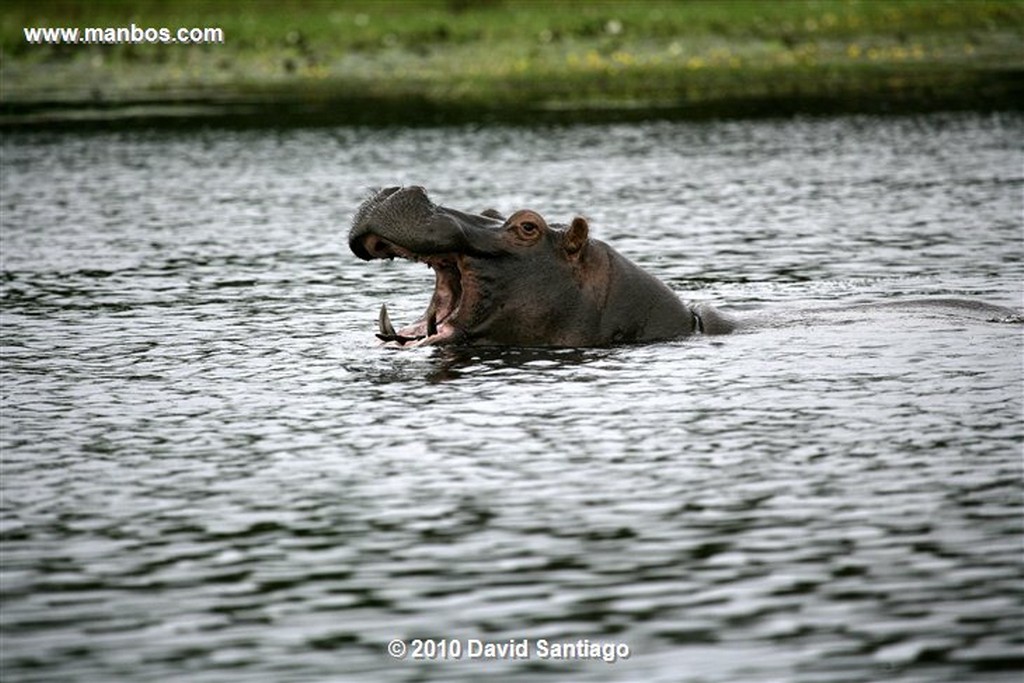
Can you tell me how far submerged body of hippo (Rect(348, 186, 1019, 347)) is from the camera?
13898mm

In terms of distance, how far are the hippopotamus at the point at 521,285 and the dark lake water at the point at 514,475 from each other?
0.80 feet

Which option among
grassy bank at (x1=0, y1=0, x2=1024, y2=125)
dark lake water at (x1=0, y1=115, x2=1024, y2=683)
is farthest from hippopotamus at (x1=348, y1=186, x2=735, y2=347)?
grassy bank at (x1=0, y1=0, x2=1024, y2=125)

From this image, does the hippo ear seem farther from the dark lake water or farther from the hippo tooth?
the hippo tooth

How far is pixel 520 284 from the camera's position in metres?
14.3

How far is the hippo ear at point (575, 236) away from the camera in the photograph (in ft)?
46.7

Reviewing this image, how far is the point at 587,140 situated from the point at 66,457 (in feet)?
75.6

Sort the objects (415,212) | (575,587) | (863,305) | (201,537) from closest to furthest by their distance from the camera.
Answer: (575,587) < (201,537) < (415,212) < (863,305)

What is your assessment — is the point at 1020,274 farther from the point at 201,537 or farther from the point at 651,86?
the point at 651,86

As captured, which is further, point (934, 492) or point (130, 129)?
point (130, 129)

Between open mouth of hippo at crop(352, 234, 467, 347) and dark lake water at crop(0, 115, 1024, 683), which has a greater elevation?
open mouth of hippo at crop(352, 234, 467, 347)

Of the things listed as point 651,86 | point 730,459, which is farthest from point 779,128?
point 730,459

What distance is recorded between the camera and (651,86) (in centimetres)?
4381

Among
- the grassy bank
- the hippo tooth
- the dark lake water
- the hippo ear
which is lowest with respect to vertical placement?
the dark lake water

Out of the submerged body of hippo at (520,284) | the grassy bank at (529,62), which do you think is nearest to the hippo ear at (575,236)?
the submerged body of hippo at (520,284)
